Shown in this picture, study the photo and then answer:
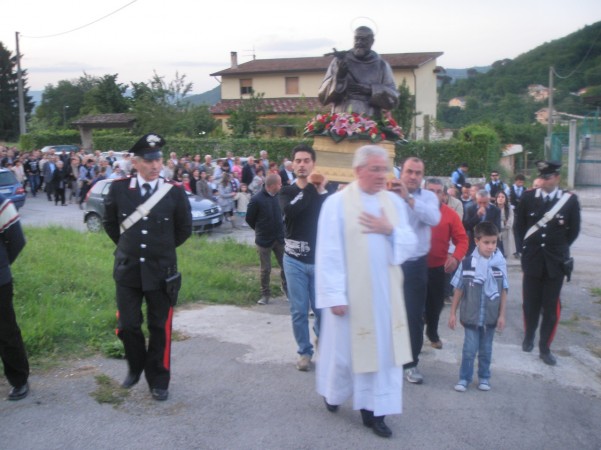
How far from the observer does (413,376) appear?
19.7 feet

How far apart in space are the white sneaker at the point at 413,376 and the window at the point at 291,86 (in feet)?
151

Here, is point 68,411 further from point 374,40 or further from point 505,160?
point 505,160

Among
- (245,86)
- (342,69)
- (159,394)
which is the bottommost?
(159,394)

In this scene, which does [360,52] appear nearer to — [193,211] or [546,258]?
[546,258]

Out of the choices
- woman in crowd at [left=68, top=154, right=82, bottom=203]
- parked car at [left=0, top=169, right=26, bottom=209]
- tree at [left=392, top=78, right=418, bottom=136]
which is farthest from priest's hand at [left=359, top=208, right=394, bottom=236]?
tree at [left=392, top=78, right=418, bottom=136]

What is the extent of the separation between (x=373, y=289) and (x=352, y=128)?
2983 mm

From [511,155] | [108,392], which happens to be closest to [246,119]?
[511,155]

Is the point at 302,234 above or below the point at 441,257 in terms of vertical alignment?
above

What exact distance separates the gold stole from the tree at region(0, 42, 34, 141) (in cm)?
7266

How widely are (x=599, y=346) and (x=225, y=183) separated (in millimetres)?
13337

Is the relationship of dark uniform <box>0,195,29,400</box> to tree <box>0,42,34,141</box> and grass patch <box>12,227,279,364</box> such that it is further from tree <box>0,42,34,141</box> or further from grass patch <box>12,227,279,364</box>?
tree <box>0,42,34,141</box>

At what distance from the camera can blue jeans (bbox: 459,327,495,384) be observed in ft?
19.2

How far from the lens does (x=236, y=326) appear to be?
26.0 feet

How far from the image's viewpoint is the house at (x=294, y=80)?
4738 centimetres
